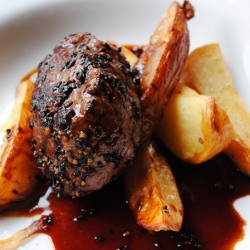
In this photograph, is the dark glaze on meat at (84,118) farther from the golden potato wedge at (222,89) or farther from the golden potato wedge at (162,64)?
the golden potato wedge at (222,89)

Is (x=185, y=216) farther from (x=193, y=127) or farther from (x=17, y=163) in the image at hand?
(x=17, y=163)

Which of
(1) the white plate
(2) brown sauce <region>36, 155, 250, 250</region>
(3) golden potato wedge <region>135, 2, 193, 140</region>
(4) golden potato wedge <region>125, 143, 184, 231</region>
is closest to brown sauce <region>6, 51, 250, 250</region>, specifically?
(2) brown sauce <region>36, 155, 250, 250</region>

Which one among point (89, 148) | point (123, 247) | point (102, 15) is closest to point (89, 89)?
point (89, 148)

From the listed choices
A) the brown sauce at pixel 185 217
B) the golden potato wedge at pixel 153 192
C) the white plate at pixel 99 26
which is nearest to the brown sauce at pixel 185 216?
the brown sauce at pixel 185 217

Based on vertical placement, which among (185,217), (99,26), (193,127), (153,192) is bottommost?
(185,217)

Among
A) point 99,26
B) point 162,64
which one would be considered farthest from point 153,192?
point 99,26

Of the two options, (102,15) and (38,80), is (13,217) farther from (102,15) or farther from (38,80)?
(102,15)
